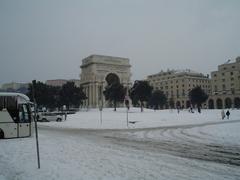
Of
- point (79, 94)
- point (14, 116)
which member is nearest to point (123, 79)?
point (79, 94)

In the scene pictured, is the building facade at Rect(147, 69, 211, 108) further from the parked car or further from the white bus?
the white bus

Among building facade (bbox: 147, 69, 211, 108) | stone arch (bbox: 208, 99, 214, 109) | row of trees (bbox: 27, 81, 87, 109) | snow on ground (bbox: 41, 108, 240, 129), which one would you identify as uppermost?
building facade (bbox: 147, 69, 211, 108)

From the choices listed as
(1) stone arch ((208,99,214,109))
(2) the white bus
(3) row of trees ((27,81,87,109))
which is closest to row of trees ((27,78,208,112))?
(3) row of trees ((27,81,87,109))

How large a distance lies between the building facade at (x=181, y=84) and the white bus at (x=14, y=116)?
123m

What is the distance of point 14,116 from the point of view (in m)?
20.2

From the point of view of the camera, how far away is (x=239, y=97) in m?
110

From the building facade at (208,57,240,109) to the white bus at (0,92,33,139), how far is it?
333ft

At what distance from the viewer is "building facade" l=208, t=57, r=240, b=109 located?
113m

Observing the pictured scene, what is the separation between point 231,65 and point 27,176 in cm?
12163

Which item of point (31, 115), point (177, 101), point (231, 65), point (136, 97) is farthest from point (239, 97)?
point (31, 115)

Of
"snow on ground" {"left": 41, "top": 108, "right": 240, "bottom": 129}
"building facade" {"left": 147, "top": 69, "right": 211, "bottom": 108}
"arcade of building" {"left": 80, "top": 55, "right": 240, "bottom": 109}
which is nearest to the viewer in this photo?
"snow on ground" {"left": 41, "top": 108, "right": 240, "bottom": 129}

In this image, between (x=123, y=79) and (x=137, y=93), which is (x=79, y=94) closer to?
(x=137, y=93)

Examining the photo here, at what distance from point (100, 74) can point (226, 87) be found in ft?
178

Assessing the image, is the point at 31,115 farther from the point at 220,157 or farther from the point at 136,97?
the point at 136,97
